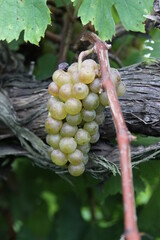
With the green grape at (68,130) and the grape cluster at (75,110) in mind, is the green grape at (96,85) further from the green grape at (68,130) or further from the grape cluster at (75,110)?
the green grape at (68,130)

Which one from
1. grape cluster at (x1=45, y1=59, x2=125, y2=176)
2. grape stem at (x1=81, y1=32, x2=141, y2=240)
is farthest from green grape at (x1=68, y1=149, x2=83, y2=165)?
grape stem at (x1=81, y1=32, x2=141, y2=240)

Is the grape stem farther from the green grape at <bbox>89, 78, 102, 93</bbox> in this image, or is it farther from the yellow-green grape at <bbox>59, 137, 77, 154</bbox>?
the yellow-green grape at <bbox>59, 137, 77, 154</bbox>

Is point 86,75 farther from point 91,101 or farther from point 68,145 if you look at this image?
point 68,145

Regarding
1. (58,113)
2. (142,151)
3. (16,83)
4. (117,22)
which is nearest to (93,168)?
(142,151)

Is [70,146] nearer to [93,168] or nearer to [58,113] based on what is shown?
[58,113]

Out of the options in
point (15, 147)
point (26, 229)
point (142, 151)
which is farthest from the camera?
point (26, 229)
